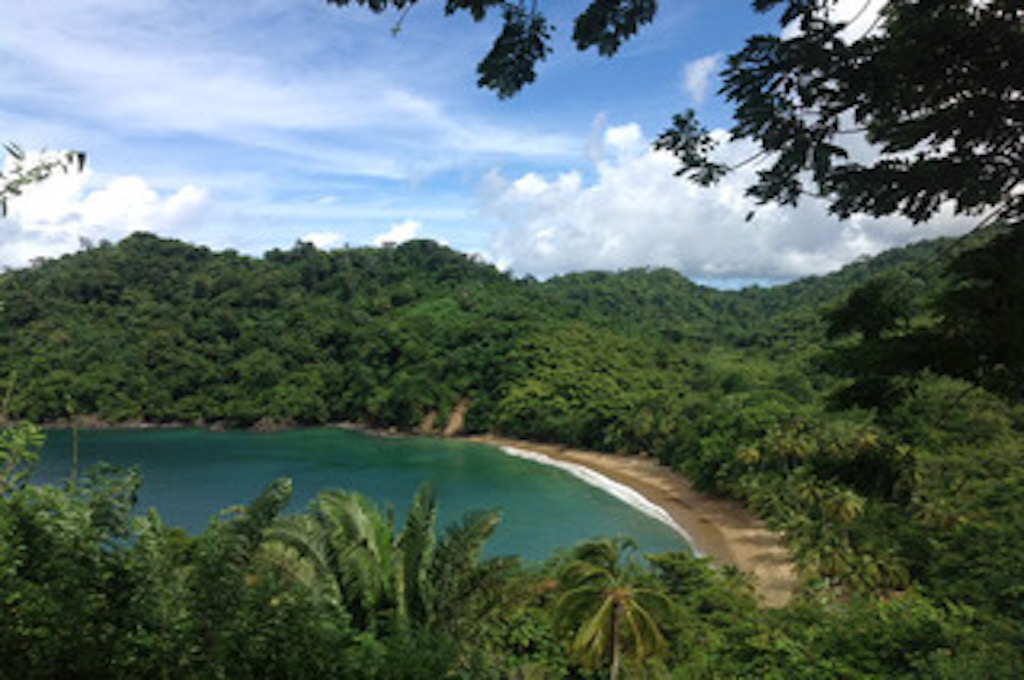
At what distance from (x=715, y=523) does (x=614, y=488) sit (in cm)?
783

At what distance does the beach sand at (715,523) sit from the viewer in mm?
22391

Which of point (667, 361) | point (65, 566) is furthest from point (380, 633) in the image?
point (667, 361)

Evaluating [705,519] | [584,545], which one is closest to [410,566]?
[584,545]

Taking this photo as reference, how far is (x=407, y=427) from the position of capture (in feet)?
190

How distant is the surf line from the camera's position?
29156mm

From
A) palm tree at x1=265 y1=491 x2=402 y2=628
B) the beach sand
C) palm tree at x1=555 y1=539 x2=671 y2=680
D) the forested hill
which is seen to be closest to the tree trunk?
palm tree at x1=555 y1=539 x2=671 y2=680

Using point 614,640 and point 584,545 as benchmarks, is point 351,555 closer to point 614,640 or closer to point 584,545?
point 614,640

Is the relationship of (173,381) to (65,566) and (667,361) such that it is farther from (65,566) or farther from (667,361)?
(65,566)

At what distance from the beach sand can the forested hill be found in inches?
150

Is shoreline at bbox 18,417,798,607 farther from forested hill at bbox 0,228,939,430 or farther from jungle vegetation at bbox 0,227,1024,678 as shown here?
forested hill at bbox 0,228,939,430

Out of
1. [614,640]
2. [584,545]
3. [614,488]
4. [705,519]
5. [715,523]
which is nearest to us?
[614,640]

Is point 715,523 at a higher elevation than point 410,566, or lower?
lower

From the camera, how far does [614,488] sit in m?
35.7

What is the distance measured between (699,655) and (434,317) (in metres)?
62.0
